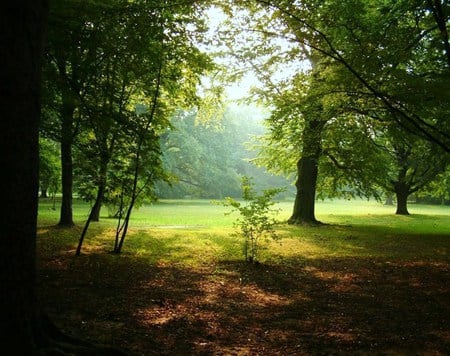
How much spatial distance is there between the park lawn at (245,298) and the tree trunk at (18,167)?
→ 126cm

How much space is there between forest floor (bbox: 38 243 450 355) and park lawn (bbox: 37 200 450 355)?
0.05ft

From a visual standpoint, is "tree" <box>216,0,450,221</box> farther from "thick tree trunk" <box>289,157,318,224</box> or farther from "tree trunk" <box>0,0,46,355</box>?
"thick tree trunk" <box>289,157,318,224</box>

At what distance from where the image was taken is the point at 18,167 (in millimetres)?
2916

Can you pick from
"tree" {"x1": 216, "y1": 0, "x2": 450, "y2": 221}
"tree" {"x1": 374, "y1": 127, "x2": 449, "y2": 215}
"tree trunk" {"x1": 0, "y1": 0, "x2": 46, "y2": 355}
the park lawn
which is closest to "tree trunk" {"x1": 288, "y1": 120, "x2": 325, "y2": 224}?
"tree" {"x1": 374, "y1": 127, "x2": 449, "y2": 215}

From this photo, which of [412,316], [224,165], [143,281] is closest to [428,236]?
[412,316]

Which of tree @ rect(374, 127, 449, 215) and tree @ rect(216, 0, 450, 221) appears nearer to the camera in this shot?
tree @ rect(216, 0, 450, 221)

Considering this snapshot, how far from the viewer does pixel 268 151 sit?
839 inches

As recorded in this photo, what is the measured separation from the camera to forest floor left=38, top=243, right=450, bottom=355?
14.1ft

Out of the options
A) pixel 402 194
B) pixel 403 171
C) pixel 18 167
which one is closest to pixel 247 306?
pixel 18 167

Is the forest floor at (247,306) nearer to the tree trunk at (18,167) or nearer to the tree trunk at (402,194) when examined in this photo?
the tree trunk at (18,167)

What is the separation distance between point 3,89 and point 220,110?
60.8ft

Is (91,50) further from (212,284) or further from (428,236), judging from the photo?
(428,236)

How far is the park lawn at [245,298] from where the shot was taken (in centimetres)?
436

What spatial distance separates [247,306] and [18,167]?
404 cm
